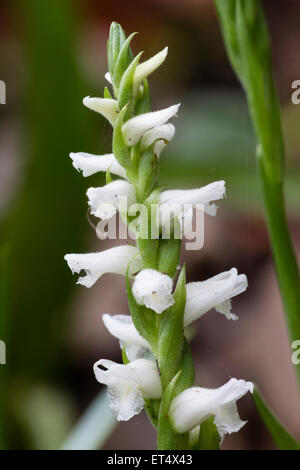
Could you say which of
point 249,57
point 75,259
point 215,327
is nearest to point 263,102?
point 249,57

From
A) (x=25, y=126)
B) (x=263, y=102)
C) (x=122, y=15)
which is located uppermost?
(x=122, y=15)

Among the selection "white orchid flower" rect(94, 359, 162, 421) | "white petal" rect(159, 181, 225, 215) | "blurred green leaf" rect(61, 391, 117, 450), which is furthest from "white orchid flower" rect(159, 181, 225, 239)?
"blurred green leaf" rect(61, 391, 117, 450)

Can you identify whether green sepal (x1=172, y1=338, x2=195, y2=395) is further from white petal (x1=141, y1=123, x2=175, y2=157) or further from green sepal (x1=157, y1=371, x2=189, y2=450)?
white petal (x1=141, y1=123, x2=175, y2=157)

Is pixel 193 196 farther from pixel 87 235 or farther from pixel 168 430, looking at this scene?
pixel 87 235

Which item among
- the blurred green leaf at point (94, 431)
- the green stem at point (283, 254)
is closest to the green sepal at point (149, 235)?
the green stem at point (283, 254)

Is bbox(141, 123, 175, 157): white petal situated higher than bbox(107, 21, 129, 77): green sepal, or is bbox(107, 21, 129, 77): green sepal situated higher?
bbox(107, 21, 129, 77): green sepal

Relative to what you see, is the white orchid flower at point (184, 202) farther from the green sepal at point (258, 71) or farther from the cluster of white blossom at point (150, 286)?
the green sepal at point (258, 71)

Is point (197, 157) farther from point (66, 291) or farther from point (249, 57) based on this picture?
point (249, 57)
